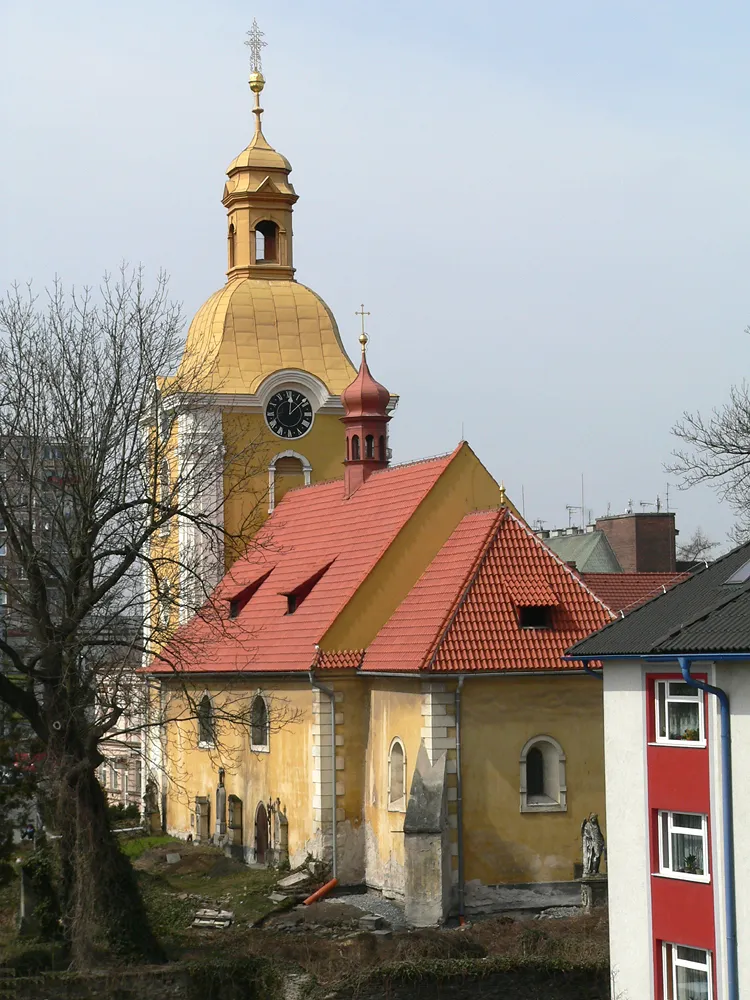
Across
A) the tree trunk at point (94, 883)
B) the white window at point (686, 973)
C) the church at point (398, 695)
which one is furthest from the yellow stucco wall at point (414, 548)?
the white window at point (686, 973)

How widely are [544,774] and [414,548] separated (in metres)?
5.64

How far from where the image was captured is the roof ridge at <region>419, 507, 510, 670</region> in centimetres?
3472

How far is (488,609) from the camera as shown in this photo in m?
35.9

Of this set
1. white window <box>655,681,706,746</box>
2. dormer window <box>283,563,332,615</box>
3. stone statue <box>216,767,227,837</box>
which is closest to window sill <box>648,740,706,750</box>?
white window <box>655,681,706,746</box>

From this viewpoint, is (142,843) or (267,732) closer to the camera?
(267,732)

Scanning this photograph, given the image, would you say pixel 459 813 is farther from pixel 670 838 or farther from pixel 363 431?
pixel 363 431

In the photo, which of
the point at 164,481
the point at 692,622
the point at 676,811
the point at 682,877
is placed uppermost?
the point at 164,481

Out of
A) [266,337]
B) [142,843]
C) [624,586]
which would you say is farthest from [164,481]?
[624,586]

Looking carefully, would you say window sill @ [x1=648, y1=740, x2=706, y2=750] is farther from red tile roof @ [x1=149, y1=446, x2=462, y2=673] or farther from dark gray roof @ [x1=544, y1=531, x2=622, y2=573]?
dark gray roof @ [x1=544, y1=531, x2=622, y2=573]

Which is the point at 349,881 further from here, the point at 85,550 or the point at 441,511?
the point at 85,550

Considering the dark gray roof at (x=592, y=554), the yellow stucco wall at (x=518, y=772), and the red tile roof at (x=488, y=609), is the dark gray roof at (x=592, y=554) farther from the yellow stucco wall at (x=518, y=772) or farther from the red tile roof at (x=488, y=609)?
the yellow stucco wall at (x=518, y=772)

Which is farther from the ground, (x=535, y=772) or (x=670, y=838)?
(x=535, y=772)

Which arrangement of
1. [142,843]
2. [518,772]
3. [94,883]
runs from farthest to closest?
[142,843] < [518,772] < [94,883]

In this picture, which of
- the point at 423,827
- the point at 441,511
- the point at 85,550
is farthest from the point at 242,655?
the point at 85,550
